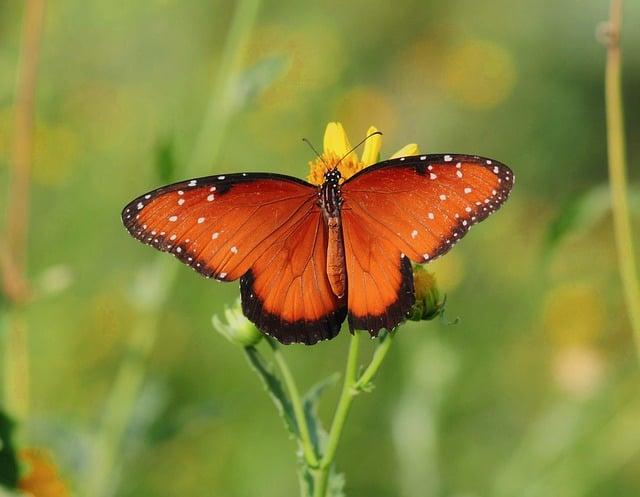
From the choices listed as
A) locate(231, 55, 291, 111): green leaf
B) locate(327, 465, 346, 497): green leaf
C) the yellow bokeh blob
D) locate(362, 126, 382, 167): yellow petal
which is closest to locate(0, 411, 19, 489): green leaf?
locate(327, 465, 346, 497): green leaf

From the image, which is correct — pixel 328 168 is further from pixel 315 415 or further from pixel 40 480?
pixel 40 480

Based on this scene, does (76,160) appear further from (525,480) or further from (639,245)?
(639,245)

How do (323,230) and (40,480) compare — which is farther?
(323,230)

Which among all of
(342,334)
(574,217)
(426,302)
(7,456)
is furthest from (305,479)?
(342,334)

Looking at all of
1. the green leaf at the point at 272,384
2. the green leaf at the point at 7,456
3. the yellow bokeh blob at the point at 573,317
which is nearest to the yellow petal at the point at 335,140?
the green leaf at the point at 272,384

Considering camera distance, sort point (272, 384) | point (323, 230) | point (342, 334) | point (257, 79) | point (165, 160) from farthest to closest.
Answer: point (342, 334) → point (257, 79) → point (165, 160) → point (323, 230) → point (272, 384)

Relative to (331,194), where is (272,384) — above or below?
below

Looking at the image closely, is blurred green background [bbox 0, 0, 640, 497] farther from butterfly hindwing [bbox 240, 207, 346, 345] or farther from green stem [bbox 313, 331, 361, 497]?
green stem [bbox 313, 331, 361, 497]

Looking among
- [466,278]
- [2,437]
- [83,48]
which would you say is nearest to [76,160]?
[83,48]
